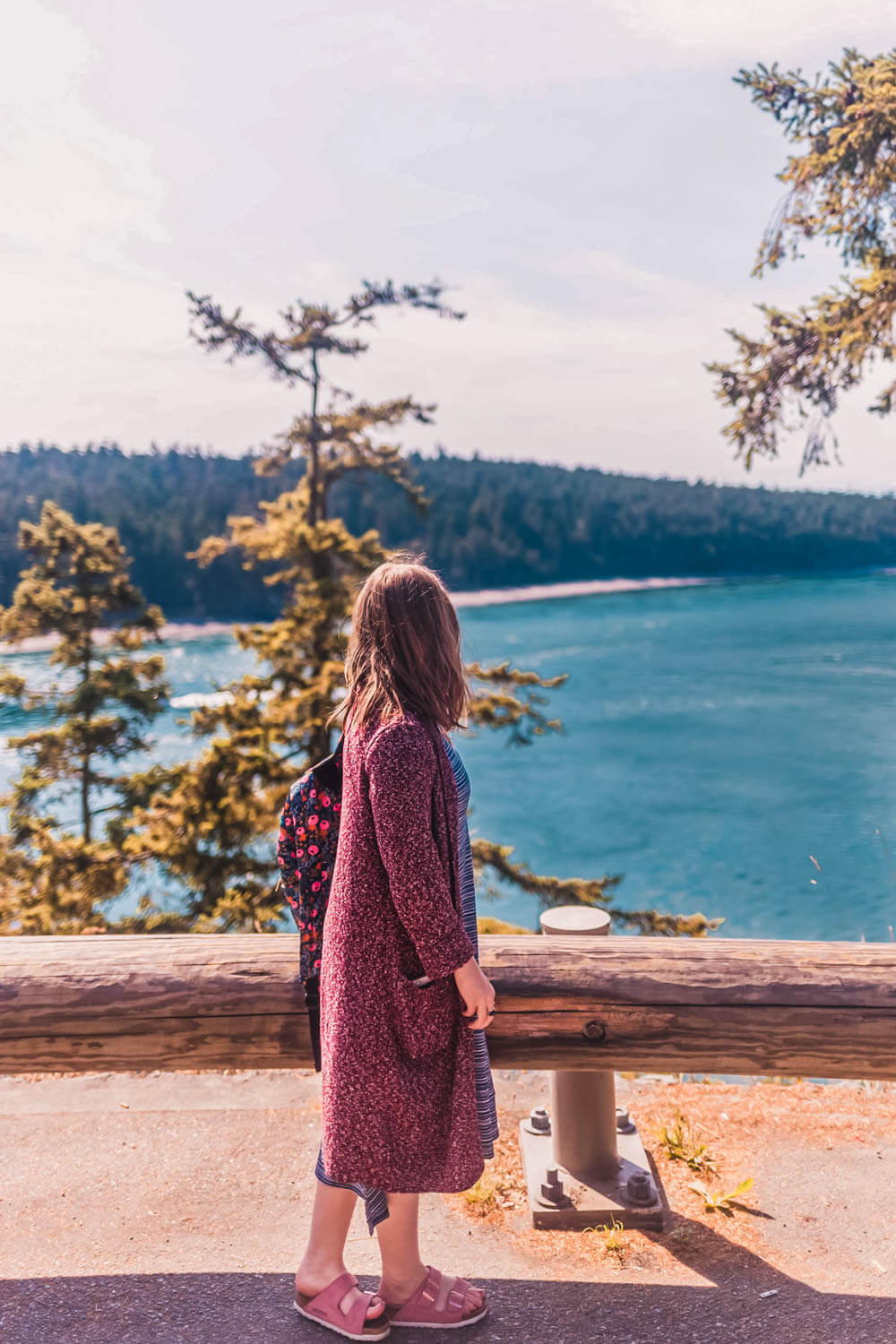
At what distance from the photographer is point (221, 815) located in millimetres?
10461

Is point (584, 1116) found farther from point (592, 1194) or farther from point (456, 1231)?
point (456, 1231)

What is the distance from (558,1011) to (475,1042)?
479mm

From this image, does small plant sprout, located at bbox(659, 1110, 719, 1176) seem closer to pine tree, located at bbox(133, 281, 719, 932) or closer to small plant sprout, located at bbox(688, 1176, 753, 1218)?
small plant sprout, located at bbox(688, 1176, 753, 1218)

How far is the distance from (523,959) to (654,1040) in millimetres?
432

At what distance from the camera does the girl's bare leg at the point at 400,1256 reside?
8.16ft

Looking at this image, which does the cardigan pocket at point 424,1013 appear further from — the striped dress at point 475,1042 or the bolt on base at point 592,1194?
the bolt on base at point 592,1194

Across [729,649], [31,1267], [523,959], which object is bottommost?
[729,649]

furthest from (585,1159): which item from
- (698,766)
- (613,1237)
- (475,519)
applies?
(475,519)

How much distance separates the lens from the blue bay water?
33.3m

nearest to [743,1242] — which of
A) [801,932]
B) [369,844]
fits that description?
[369,844]

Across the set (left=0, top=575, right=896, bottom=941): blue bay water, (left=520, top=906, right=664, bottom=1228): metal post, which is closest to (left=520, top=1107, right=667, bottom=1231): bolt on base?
(left=520, top=906, right=664, bottom=1228): metal post

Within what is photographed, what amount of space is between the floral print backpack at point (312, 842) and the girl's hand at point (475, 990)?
0.44 meters

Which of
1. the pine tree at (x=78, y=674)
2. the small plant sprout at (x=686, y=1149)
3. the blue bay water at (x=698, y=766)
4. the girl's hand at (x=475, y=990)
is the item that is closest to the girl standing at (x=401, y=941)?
the girl's hand at (x=475, y=990)

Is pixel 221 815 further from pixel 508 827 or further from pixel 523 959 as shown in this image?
pixel 508 827
